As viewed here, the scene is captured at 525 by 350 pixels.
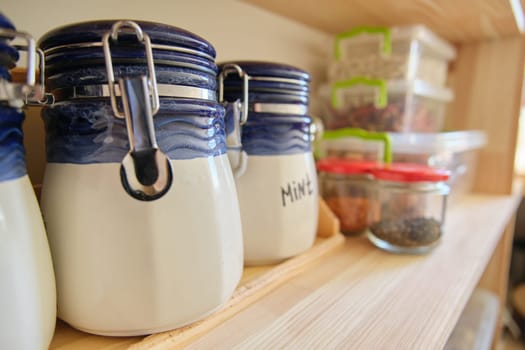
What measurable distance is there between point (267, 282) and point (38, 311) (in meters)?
0.21

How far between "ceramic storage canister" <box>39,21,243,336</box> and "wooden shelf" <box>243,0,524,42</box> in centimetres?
41

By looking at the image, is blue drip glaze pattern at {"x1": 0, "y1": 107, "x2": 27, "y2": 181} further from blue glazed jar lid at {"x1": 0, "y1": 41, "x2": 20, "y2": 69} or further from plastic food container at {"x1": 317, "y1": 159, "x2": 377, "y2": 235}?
plastic food container at {"x1": 317, "y1": 159, "x2": 377, "y2": 235}

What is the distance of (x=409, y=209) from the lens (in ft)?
1.77

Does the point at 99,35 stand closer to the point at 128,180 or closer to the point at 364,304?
the point at 128,180

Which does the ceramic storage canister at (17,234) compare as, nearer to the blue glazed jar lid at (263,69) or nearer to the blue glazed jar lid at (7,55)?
the blue glazed jar lid at (7,55)

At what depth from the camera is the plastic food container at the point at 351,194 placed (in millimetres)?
568

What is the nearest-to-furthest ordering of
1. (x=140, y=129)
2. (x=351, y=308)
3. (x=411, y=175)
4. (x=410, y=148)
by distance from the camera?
(x=140, y=129) < (x=351, y=308) < (x=411, y=175) < (x=410, y=148)

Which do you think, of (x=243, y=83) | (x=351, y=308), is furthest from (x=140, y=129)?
(x=351, y=308)

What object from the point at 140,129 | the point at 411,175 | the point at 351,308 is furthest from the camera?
the point at 411,175

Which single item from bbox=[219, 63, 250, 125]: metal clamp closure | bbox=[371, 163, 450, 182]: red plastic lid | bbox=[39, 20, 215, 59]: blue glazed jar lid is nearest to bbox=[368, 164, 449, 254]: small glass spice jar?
bbox=[371, 163, 450, 182]: red plastic lid

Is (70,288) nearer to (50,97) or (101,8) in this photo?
(50,97)

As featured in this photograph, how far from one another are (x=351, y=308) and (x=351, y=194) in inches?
10.5

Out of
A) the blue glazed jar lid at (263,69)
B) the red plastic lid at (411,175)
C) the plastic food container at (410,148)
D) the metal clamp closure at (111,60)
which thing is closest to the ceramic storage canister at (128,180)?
the metal clamp closure at (111,60)

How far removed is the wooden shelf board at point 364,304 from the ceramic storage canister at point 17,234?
122mm
